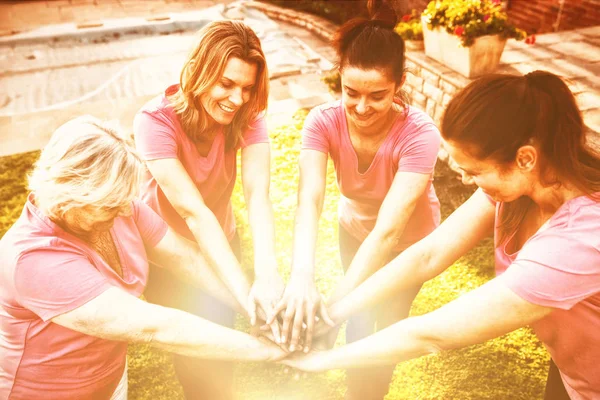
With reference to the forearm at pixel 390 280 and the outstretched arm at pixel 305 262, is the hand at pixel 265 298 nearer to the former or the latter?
the outstretched arm at pixel 305 262

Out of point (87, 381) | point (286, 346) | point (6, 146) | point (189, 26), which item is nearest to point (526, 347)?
point (286, 346)

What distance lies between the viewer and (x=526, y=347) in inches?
116

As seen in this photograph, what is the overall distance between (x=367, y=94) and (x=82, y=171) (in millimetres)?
1071

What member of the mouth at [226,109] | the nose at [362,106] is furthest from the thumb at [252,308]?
the nose at [362,106]

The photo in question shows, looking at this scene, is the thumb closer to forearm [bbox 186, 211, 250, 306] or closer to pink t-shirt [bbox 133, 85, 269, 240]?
forearm [bbox 186, 211, 250, 306]

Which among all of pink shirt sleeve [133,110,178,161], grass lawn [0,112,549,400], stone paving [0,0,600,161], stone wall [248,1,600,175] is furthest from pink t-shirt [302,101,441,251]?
stone wall [248,1,600,175]

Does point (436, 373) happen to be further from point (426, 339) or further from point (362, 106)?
point (362, 106)

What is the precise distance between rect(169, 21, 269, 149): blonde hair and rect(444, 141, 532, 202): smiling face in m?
0.93

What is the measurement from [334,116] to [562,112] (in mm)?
974

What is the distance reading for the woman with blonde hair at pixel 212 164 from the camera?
1.97 m

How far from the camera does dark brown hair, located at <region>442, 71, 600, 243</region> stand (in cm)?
136

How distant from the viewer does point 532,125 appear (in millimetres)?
1363

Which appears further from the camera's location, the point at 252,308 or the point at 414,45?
the point at 414,45

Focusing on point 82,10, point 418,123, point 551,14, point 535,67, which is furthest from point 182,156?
point 82,10
